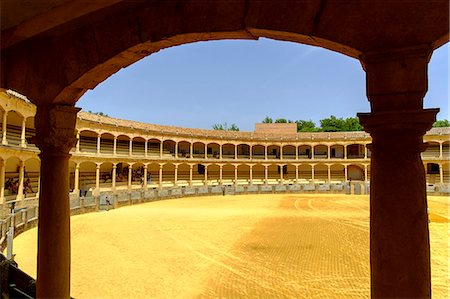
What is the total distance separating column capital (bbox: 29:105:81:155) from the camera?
3855mm

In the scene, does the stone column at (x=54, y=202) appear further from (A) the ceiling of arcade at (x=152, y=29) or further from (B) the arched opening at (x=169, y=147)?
(B) the arched opening at (x=169, y=147)

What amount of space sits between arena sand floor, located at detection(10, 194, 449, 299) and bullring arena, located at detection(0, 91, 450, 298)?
0.04 m

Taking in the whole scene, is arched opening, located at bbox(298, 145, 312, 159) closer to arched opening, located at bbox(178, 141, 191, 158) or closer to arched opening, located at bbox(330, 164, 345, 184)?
arched opening, located at bbox(330, 164, 345, 184)

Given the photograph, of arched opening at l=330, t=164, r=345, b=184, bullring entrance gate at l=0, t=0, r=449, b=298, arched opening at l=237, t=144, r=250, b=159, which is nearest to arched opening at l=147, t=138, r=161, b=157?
arched opening at l=237, t=144, r=250, b=159

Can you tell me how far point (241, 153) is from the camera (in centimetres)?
4694

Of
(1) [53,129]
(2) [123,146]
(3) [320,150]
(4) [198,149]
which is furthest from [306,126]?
(1) [53,129]

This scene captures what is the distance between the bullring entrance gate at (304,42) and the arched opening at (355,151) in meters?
44.5

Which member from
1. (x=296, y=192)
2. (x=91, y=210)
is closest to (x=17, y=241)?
(x=91, y=210)

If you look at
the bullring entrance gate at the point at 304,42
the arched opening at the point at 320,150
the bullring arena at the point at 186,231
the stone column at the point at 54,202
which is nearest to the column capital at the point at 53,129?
the stone column at the point at 54,202

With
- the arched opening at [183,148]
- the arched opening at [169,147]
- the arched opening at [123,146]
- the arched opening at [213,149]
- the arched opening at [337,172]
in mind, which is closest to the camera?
the arched opening at [123,146]

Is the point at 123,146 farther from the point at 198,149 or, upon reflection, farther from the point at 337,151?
the point at 337,151

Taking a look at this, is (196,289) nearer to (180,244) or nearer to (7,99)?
(180,244)

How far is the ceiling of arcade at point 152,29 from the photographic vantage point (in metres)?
2.17

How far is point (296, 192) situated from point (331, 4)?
36.4 meters
